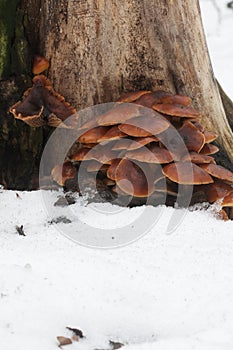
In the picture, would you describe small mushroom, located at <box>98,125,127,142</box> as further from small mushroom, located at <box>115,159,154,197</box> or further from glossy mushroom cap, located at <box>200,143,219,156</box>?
glossy mushroom cap, located at <box>200,143,219,156</box>

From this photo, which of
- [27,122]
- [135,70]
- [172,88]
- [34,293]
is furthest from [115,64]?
[34,293]

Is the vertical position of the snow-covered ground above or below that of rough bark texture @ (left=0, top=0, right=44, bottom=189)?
below

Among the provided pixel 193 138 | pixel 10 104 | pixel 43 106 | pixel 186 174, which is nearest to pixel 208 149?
pixel 193 138

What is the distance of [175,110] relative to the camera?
338 centimetres

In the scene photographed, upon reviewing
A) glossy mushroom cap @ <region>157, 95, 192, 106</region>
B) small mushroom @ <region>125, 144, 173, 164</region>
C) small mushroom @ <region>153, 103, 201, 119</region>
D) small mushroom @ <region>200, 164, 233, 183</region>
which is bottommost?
small mushroom @ <region>200, 164, 233, 183</region>

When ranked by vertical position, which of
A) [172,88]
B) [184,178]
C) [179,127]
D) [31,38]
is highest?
[31,38]

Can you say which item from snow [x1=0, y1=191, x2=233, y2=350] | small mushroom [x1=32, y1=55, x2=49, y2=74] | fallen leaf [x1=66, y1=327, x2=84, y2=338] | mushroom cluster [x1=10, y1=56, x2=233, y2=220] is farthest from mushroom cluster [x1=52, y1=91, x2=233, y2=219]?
fallen leaf [x1=66, y1=327, x2=84, y2=338]

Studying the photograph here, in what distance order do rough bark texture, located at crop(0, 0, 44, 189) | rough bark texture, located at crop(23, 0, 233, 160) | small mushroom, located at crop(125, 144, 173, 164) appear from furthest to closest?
rough bark texture, located at crop(0, 0, 44, 189), rough bark texture, located at crop(23, 0, 233, 160), small mushroom, located at crop(125, 144, 173, 164)

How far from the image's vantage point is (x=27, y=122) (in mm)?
3516

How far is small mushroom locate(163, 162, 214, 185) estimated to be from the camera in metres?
3.29

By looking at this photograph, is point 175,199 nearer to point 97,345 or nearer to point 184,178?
point 184,178

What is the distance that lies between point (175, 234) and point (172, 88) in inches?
39.2

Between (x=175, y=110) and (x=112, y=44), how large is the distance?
599 mm

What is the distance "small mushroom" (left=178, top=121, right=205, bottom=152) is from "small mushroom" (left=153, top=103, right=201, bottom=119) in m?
0.08
